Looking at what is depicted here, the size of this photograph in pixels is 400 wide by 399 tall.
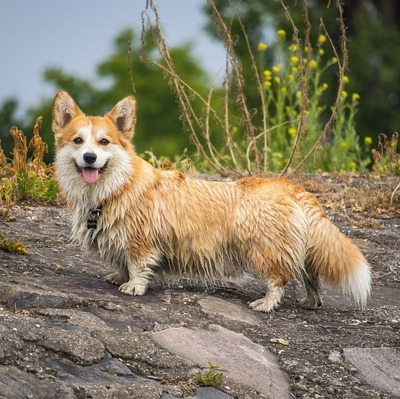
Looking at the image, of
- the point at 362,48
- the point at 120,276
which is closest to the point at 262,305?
the point at 120,276

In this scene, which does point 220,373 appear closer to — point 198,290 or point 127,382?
point 127,382

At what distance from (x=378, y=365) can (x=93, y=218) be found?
2260mm

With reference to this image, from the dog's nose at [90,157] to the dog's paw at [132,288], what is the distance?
93 cm

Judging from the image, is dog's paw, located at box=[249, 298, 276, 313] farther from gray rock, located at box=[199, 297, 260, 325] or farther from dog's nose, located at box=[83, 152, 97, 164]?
dog's nose, located at box=[83, 152, 97, 164]

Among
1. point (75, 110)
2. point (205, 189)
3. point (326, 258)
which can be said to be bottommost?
point (326, 258)

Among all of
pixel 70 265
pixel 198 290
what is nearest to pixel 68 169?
pixel 70 265

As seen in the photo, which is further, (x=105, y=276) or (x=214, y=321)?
(x=105, y=276)

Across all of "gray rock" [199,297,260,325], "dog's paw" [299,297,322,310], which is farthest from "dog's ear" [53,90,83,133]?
"dog's paw" [299,297,322,310]

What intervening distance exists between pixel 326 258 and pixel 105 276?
172 centimetres

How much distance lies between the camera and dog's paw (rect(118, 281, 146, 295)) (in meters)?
6.50

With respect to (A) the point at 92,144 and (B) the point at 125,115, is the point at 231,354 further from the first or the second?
(B) the point at 125,115

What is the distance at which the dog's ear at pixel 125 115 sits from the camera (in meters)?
6.72

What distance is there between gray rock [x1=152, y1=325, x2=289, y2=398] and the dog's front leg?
2.48ft

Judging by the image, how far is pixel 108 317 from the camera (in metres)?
5.85
